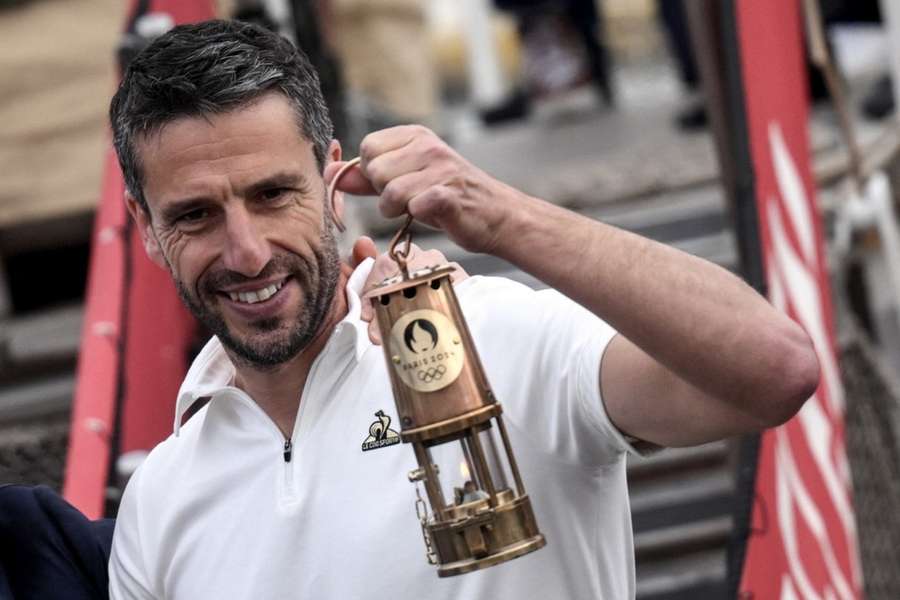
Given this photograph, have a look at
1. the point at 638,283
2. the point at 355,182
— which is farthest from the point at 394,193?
the point at 638,283

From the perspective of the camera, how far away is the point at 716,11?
185 inches

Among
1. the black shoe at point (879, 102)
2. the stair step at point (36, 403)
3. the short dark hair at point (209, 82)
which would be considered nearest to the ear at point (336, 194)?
the short dark hair at point (209, 82)

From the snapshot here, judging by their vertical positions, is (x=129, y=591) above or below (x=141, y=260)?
below

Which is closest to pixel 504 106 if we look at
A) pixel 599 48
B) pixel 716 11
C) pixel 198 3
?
pixel 599 48

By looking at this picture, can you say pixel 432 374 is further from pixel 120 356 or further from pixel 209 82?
pixel 120 356

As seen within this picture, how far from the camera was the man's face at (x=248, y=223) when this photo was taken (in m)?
2.61

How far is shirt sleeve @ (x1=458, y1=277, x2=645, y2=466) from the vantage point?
239cm

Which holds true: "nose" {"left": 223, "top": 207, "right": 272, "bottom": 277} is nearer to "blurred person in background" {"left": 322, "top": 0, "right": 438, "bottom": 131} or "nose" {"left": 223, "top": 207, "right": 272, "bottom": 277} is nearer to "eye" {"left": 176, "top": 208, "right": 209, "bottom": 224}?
"eye" {"left": 176, "top": 208, "right": 209, "bottom": 224}

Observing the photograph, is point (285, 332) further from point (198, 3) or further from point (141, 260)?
point (198, 3)

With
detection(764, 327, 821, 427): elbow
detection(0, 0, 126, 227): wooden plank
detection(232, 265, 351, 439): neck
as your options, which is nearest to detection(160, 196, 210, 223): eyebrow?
detection(232, 265, 351, 439): neck

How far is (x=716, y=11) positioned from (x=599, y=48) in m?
5.62

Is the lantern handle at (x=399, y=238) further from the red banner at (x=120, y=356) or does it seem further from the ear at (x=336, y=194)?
the red banner at (x=120, y=356)

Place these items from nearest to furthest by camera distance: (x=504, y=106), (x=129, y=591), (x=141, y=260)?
(x=129, y=591) → (x=141, y=260) → (x=504, y=106)

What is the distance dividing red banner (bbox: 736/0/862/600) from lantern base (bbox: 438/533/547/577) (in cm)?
196
